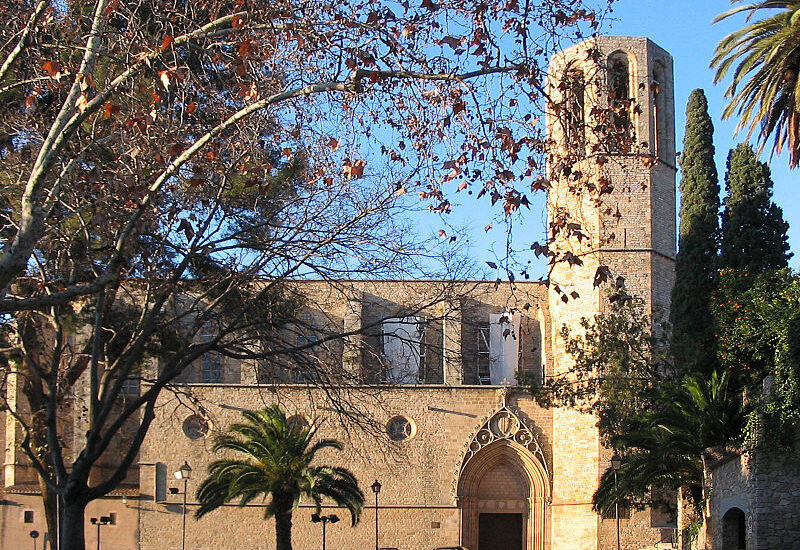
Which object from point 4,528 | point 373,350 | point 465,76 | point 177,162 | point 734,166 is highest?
point 734,166

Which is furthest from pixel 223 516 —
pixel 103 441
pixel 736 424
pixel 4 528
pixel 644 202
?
pixel 103 441

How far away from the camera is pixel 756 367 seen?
63.9 ft

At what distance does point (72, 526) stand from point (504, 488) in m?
21.2

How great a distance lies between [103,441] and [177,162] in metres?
5.16

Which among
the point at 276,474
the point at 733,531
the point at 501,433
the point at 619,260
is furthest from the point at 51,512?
→ the point at 619,260

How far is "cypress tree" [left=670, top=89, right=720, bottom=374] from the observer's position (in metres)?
24.2

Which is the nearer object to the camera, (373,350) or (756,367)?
(373,350)

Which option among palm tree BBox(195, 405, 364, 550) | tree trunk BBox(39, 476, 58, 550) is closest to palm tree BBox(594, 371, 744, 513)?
palm tree BBox(195, 405, 364, 550)

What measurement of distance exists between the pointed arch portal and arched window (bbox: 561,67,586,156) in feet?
78.3

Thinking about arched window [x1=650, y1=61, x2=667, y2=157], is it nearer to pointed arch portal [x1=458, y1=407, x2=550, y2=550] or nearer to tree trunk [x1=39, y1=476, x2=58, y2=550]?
pointed arch portal [x1=458, y1=407, x2=550, y2=550]

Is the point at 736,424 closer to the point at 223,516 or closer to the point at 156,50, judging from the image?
the point at 156,50

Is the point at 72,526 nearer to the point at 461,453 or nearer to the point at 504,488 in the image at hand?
the point at 461,453

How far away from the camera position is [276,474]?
24.2m

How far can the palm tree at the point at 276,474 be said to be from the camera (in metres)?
24.0
